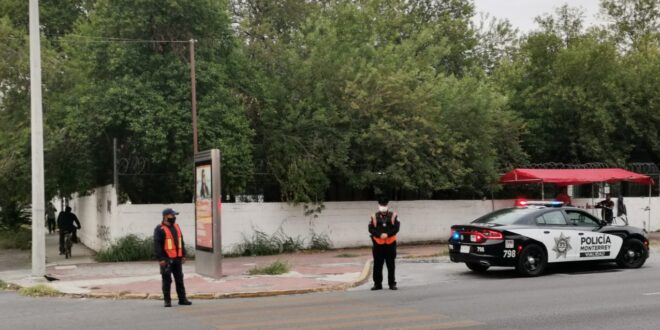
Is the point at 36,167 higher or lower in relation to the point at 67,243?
higher

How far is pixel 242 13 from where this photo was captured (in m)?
40.5

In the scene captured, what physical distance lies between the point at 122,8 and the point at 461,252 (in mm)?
12164

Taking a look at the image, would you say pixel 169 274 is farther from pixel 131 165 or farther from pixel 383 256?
pixel 131 165

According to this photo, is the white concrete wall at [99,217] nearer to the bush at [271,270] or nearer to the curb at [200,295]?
the bush at [271,270]

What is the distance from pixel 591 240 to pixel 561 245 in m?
0.88

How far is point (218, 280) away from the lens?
15.8m

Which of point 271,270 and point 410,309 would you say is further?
point 271,270

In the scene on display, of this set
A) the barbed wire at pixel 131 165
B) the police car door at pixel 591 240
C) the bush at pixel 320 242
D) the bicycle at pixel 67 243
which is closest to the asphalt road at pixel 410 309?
the police car door at pixel 591 240

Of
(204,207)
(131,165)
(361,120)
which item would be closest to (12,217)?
(131,165)

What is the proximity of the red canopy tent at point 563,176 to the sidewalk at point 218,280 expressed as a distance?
5436 mm

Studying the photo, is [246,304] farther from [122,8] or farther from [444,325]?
[122,8]

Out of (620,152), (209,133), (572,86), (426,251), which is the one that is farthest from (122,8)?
(620,152)

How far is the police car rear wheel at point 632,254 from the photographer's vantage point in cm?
1725

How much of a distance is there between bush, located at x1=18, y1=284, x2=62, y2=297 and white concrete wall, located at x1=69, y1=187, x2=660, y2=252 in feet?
20.6
